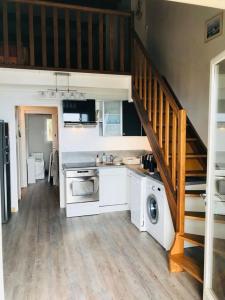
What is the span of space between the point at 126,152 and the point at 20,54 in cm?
283

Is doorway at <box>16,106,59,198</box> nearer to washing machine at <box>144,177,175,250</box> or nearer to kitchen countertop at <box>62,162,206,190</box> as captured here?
kitchen countertop at <box>62,162,206,190</box>

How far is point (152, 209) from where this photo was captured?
3537 millimetres

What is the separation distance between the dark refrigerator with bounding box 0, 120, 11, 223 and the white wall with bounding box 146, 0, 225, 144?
3.06 meters

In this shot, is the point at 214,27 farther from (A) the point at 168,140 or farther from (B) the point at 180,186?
(B) the point at 180,186

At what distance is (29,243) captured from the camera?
3.40 m

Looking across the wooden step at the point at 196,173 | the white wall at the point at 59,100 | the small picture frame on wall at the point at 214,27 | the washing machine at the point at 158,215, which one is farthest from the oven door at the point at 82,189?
the small picture frame on wall at the point at 214,27

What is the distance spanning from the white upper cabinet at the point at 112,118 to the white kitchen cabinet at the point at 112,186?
800 mm

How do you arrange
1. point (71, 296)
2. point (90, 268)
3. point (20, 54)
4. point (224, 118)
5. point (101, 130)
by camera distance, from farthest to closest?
point (101, 130), point (20, 54), point (90, 268), point (71, 296), point (224, 118)

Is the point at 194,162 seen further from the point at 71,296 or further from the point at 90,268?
the point at 71,296

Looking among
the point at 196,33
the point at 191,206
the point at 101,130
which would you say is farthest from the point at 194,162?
the point at 101,130

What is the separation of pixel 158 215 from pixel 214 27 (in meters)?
2.54

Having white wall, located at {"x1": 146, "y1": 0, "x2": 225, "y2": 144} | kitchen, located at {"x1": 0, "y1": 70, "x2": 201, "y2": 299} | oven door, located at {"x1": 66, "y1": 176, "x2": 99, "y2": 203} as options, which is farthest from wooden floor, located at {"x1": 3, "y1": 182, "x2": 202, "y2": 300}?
white wall, located at {"x1": 146, "y1": 0, "x2": 225, "y2": 144}

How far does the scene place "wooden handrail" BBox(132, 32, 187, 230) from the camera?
104 inches

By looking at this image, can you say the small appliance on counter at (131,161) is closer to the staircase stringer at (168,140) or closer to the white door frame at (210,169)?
the staircase stringer at (168,140)
